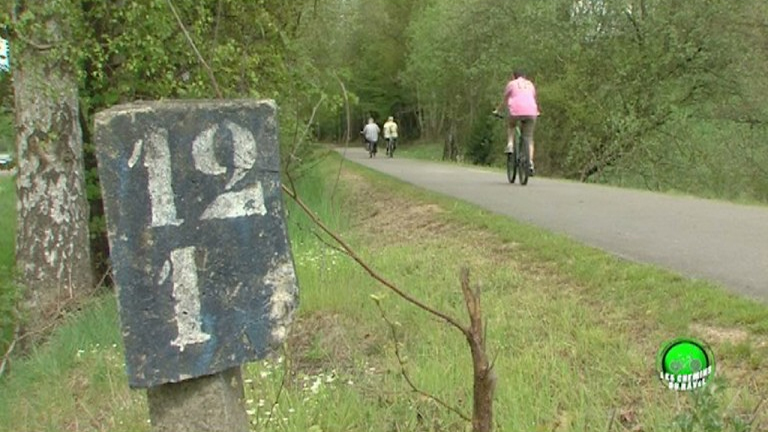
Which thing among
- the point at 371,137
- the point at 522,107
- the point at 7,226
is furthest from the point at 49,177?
the point at 371,137

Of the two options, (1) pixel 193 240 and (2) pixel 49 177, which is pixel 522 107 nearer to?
(2) pixel 49 177

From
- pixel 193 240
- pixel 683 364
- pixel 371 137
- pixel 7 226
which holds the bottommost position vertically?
pixel 7 226

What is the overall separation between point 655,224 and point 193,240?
6.88 m

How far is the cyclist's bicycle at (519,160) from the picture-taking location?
1238 centimetres

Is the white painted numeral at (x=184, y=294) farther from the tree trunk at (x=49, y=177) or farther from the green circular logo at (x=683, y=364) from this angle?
the tree trunk at (x=49, y=177)

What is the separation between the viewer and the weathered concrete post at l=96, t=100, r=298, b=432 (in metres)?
2.03

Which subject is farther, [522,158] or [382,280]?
[522,158]

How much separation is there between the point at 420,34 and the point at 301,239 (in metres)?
32.7

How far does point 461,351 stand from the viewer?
14.2 feet

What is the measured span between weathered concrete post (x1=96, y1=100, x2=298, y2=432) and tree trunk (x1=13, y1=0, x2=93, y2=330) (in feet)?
20.6

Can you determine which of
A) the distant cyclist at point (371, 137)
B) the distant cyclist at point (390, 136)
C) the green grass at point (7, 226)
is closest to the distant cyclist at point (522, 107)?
the green grass at point (7, 226)

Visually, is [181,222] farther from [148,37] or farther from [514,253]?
[148,37]

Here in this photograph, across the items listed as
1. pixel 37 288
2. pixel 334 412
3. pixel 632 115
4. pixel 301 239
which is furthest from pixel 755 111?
pixel 334 412

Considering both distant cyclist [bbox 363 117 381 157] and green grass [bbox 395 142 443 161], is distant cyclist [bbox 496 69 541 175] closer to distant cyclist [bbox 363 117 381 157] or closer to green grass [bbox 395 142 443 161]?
distant cyclist [bbox 363 117 381 157]
